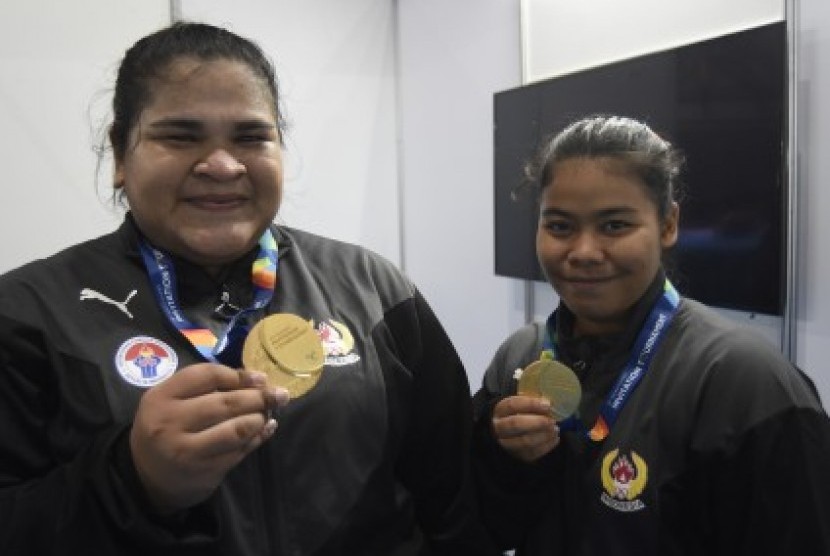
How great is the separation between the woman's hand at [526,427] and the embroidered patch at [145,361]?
55cm

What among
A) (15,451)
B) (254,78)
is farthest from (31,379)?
(254,78)

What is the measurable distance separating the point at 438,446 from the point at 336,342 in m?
A: 0.31

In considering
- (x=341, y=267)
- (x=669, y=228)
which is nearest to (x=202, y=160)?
(x=341, y=267)

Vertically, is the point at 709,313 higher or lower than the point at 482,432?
higher

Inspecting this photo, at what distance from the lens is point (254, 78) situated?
1.15 meters

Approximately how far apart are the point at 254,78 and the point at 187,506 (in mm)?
665

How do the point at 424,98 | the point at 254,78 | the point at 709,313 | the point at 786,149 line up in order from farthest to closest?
the point at 424,98
the point at 786,149
the point at 709,313
the point at 254,78

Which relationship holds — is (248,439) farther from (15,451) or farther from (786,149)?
(786,149)

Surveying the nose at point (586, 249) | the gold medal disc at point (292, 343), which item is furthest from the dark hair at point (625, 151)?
the gold medal disc at point (292, 343)

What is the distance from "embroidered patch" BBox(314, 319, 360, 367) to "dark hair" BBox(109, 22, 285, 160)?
38 cm

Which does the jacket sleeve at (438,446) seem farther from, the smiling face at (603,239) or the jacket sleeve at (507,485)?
the smiling face at (603,239)

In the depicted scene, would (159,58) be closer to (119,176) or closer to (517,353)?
(119,176)

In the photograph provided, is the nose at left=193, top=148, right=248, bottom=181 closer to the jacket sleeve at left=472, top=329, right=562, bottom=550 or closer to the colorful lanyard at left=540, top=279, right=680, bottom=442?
the jacket sleeve at left=472, top=329, right=562, bottom=550

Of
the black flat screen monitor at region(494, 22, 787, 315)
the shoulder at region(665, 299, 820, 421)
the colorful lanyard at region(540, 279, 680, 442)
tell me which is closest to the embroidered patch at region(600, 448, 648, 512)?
the colorful lanyard at region(540, 279, 680, 442)
